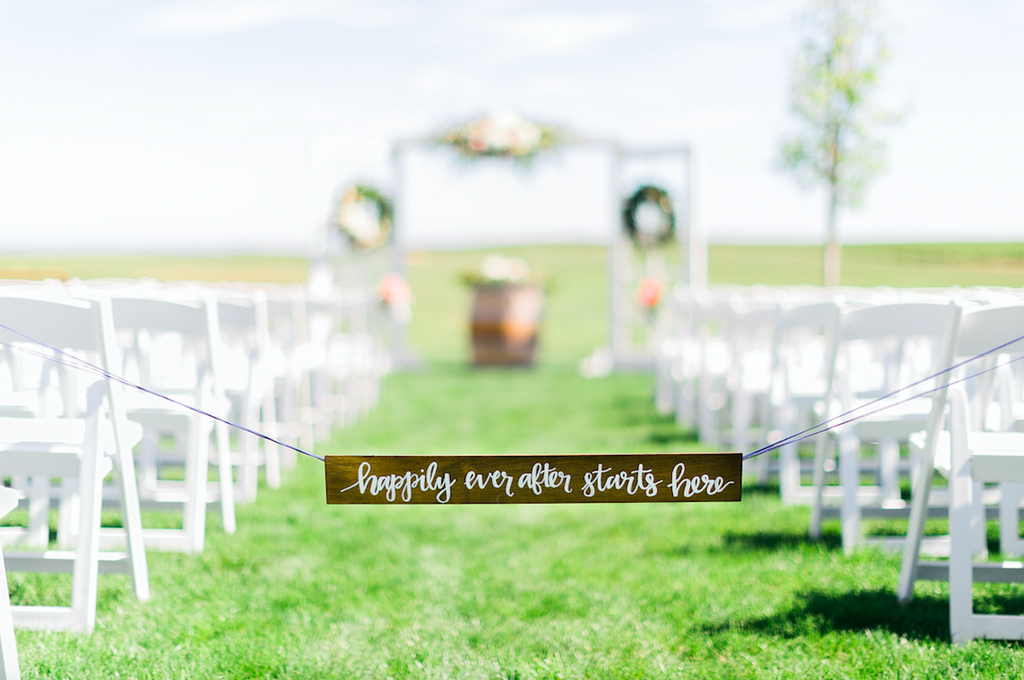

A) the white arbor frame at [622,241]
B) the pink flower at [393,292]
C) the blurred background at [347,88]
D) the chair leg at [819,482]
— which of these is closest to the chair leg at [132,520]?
the blurred background at [347,88]

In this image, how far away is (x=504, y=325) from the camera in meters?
7.98

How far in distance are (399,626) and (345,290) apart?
553 cm

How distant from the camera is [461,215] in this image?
8.74m

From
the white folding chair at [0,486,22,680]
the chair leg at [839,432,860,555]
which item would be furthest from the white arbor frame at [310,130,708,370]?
the white folding chair at [0,486,22,680]

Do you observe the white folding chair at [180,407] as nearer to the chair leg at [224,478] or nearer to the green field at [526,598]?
the chair leg at [224,478]

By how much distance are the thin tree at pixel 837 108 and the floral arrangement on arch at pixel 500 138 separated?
4087mm

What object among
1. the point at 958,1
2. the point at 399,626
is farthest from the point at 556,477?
the point at 958,1

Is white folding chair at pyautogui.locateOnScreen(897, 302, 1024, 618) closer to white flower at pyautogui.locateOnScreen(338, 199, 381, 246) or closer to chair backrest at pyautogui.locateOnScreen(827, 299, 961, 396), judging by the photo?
chair backrest at pyautogui.locateOnScreen(827, 299, 961, 396)

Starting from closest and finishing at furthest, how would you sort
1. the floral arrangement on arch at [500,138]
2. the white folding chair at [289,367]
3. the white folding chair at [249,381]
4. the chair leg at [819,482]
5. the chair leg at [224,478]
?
the chair leg at [819,482], the chair leg at [224,478], the white folding chair at [249,381], the white folding chair at [289,367], the floral arrangement on arch at [500,138]

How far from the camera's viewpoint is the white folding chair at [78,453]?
5.94 feet

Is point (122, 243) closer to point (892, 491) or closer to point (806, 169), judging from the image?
point (892, 491)

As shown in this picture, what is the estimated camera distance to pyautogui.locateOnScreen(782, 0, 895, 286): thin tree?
304 centimetres

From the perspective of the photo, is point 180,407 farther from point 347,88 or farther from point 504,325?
point 504,325

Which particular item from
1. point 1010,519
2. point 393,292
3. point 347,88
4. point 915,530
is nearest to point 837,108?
point 1010,519
